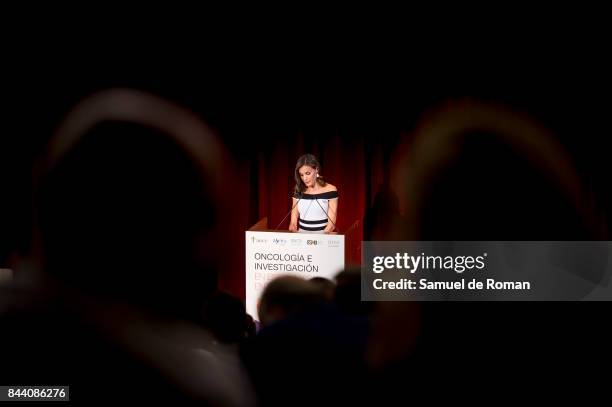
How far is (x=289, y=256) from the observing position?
378cm

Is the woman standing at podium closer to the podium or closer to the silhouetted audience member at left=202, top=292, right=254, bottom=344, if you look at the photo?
the podium

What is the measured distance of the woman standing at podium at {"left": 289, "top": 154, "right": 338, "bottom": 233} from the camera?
436 centimetres

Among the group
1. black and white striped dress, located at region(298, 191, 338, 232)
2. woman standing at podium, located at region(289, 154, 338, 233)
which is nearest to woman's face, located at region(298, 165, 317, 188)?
woman standing at podium, located at region(289, 154, 338, 233)

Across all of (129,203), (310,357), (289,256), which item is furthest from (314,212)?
(310,357)

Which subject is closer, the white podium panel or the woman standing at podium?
the white podium panel

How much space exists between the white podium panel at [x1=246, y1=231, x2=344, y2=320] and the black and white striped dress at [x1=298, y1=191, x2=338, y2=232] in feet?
1.92

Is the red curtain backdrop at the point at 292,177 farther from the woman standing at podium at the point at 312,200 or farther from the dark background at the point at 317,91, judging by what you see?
the woman standing at podium at the point at 312,200

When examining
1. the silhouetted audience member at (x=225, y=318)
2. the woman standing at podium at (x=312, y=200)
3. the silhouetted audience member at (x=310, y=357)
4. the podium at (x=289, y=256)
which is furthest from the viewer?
the woman standing at podium at (x=312, y=200)

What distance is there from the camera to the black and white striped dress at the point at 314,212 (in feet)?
14.3

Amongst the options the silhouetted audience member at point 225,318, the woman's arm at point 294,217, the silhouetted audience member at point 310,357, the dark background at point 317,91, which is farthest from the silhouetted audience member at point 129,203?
the silhouetted audience member at point 310,357

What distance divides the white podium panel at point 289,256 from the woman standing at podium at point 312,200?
585 mm

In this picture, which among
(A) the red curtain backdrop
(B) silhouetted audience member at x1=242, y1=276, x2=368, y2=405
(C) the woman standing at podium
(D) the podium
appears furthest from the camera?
(A) the red curtain backdrop

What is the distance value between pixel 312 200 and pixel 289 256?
0.70 m

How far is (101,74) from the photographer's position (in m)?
4.94
